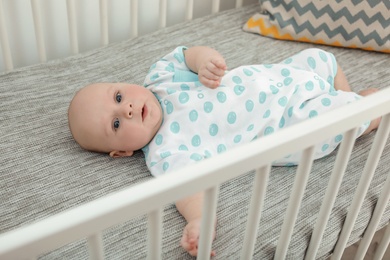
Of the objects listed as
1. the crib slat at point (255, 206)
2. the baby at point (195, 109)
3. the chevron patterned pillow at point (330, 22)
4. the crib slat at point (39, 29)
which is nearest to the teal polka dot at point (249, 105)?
the baby at point (195, 109)

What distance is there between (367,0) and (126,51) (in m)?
0.58

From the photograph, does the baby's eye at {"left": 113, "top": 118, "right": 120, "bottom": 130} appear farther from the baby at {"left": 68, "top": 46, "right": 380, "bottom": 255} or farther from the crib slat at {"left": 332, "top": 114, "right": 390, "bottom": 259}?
the crib slat at {"left": 332, "top": 114, "right": 390, "bottom": 259}

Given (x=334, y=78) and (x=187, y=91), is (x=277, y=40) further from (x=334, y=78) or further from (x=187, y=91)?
(x=187, y=91)

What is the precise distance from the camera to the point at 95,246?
1.97 feet

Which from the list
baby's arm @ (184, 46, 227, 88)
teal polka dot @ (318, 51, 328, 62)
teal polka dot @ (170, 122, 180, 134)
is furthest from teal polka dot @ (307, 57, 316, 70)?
teal polka dot @ (170, 122, 180, 134)

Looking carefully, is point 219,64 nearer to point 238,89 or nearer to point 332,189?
point 238,89

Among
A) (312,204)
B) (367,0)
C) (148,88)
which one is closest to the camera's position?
(312,204)

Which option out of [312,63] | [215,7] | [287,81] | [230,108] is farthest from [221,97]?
[215,7]

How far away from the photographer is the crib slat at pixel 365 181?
784 mm

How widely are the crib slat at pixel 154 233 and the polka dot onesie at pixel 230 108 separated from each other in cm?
30

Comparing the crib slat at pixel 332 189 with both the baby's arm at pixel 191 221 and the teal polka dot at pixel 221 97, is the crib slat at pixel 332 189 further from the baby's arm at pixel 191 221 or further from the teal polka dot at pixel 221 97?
the teal polka dot at pixel 221 97

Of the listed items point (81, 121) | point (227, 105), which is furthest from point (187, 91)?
point (81, 121)

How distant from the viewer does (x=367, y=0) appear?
1.32 meters

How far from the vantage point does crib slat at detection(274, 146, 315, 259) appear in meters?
0.71
